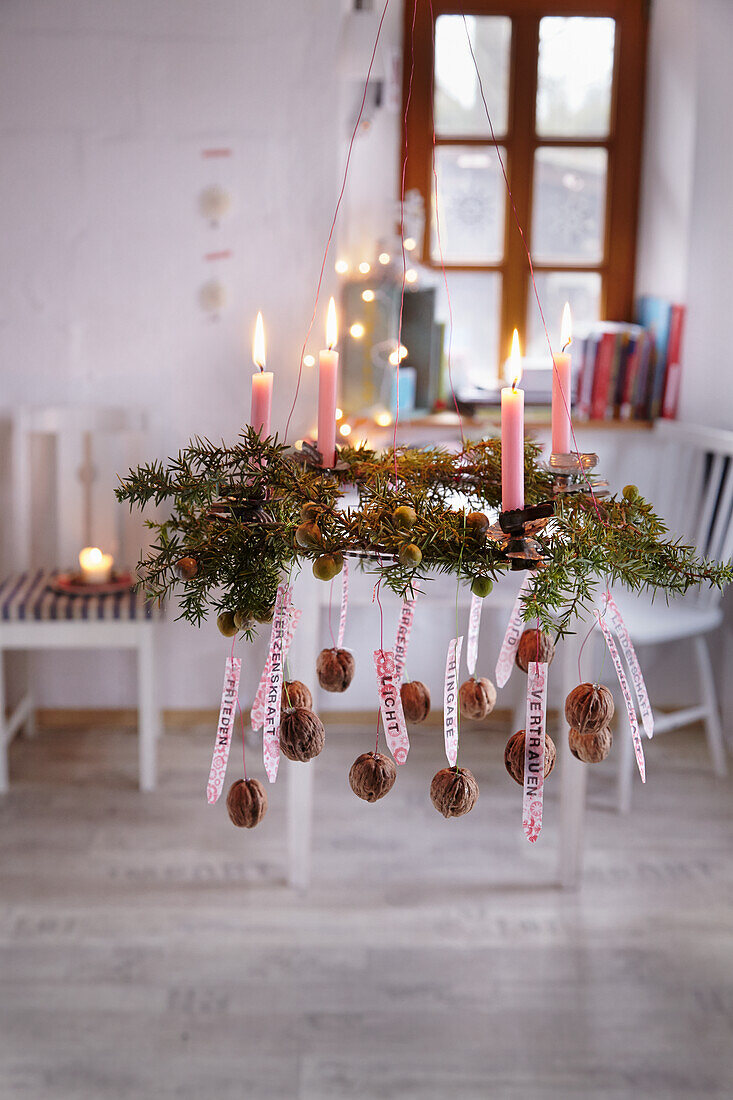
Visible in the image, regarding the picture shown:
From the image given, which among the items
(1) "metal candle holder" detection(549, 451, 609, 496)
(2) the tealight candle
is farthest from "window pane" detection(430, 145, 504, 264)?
(1) "metal candle holder" detection(549, 451, 609, 496)

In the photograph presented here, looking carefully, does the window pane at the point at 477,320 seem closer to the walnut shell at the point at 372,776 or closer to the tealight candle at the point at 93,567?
the tealight candle at the point at 93,567

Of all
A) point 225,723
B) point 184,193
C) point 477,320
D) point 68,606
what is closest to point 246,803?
Answer: point 225,723

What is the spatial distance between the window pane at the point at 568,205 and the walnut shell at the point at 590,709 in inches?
101

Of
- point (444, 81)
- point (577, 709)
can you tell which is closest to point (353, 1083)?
point (577, 709)

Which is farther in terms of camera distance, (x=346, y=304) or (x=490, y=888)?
(x=346, y=304)

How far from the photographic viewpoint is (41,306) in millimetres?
2867

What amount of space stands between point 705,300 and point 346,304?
1015mm

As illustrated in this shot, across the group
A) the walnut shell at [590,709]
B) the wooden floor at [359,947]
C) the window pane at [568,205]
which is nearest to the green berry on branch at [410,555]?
the walnut shell at [590,709]

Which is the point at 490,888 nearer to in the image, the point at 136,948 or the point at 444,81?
the point at 136,948

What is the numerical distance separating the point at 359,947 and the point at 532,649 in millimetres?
1132

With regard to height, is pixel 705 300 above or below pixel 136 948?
above

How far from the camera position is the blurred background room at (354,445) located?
74.0 inches

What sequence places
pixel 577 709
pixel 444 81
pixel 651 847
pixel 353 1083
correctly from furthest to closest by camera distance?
pixel 444 81
pixel 651 847
pixel 353 1083
pixel 577 709

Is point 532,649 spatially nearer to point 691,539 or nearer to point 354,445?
point 354,445
